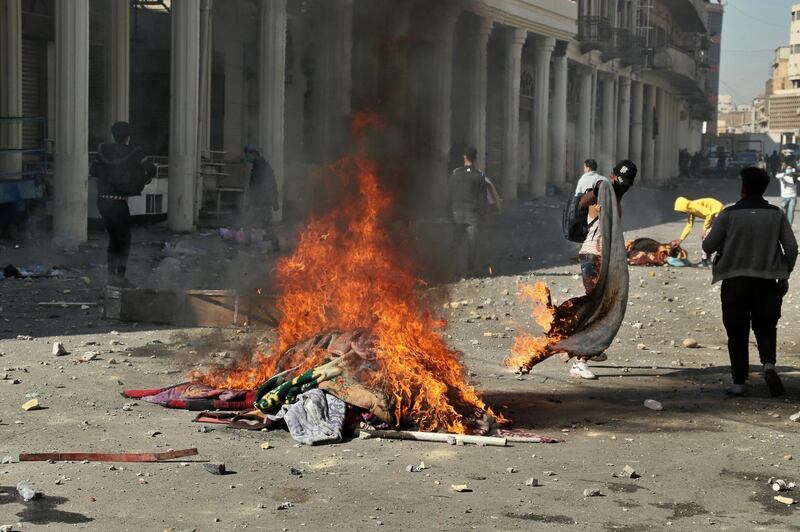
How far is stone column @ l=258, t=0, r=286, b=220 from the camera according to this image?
22234 millimetres

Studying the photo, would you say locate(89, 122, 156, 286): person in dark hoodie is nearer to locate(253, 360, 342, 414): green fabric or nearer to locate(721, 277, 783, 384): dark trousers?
locate(253, 360, 342, 414): green fabric

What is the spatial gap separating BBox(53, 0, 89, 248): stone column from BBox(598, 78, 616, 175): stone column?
3342 cm

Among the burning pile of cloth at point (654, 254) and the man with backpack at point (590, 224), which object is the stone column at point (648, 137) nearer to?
the burning pile of cloth at point (654, 254)

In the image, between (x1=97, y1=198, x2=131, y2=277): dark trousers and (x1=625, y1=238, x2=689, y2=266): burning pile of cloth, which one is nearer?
(x1=97, y1=198, x2=131, y2=277): dark trousers

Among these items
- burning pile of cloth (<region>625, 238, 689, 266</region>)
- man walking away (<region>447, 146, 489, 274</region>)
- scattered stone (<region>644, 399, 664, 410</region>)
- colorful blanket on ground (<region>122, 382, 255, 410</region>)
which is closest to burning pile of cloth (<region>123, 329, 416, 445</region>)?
colorful blanket on ground (<region>122, 382, 255, 410</region>)

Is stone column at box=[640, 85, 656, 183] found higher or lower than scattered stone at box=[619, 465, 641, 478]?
higher

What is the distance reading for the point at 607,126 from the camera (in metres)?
49.3

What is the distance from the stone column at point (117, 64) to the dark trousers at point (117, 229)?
804cm

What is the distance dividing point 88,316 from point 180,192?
915 centimetres

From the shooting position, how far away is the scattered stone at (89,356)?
29.1 feet

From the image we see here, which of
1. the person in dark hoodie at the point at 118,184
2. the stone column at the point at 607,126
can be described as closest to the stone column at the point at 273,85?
the person in dark hoodie at the point at 118,184

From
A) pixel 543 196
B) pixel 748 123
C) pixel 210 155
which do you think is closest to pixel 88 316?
pixel 210 155

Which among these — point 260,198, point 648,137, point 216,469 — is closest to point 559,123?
point 648,137

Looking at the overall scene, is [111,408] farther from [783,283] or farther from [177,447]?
[783,283]
